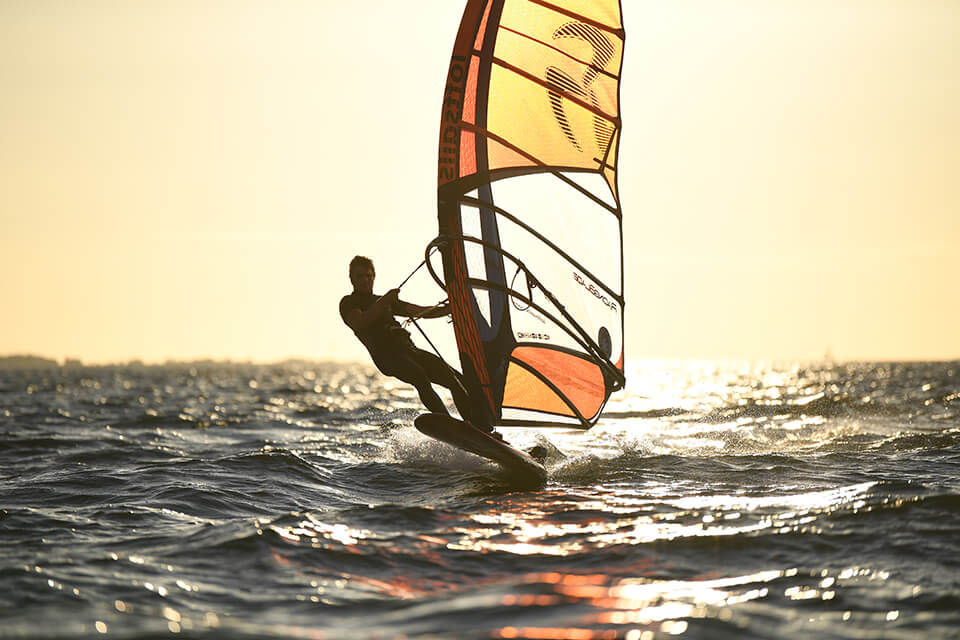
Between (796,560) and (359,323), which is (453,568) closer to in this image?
(796,560)

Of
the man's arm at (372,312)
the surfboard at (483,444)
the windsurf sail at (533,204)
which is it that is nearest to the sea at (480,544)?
the surfboard at (483,444)

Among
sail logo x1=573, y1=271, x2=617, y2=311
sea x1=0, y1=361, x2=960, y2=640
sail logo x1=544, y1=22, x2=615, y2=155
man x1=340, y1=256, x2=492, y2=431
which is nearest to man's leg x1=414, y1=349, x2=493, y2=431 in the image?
man x1=340, y1=256, x2=492, y2=431

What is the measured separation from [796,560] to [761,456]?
4.60 m

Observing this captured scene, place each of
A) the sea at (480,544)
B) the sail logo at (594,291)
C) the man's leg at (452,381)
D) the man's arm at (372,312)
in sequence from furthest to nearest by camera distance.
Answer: the sail logo at (594,291) → the man's leg at (452,381) → the man's arm at (372,312) → the sea at (480,544)

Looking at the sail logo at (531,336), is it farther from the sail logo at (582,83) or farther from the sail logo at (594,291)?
the sail logo at (582,83)

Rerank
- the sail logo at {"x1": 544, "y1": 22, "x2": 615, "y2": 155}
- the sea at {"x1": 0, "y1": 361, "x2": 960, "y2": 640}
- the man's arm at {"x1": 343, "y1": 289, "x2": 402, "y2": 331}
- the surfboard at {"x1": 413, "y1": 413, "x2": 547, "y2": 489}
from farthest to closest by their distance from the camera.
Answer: the sail logo at {"x1": 544, "y1": 22, "x2": 615, "y2": 155}, the surfboard at {"x1": 413, "y1": 413, "x2": 547, "y2": 489}, the man's arm at {"x1": 343, "y1": 289, "x2": 402, "y2": 331}, the sea at {"x1": 0, "y1": 361, "x2": 960, "y2": 640}

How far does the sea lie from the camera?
385 cm

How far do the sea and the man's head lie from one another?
1669 mm

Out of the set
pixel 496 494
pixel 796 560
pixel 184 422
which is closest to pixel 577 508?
pixel 496 494

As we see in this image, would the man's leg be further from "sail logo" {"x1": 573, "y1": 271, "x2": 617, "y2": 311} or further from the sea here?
"sail logo" {"x1": 573, "y1": 271, "x2": 617, "y2": 311}

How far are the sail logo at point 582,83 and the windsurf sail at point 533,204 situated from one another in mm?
13

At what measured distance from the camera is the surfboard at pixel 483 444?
24.9 feet

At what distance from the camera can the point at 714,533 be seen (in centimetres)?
541

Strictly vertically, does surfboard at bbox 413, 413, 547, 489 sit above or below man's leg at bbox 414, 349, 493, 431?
below
